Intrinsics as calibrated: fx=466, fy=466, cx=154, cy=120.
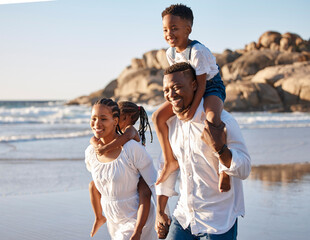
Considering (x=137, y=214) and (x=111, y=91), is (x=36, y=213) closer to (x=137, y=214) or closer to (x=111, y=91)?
(x=137, y=214)

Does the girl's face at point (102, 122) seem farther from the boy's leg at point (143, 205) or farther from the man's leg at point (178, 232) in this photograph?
the man's leg at point (178, 232)

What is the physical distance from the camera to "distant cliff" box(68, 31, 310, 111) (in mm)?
35031

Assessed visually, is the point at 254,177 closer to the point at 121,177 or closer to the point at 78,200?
the point at 78,200

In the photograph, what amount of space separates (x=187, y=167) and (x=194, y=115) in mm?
303

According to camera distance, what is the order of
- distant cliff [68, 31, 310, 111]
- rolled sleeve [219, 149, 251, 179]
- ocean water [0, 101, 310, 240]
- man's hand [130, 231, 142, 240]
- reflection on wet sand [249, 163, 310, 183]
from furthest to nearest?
distant cliff [68, 31, 310, 111]
reflection on wet sand [249, 163, 310, 183]
ocean water [0, 101, 310, 240]
man's hand [130, 231, 142, 240]
rolled sleeve [219, 149, 251, 179]

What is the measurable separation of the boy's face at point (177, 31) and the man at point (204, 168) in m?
0.48

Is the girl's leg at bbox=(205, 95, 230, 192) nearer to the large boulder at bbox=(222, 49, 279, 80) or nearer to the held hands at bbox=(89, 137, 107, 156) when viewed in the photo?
the held hands at bbox=(89, 137, 107, 156)

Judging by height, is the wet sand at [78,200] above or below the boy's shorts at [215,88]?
below

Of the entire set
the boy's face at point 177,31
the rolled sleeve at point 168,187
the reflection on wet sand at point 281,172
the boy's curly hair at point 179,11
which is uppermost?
the boy's curly hair at point 179,11

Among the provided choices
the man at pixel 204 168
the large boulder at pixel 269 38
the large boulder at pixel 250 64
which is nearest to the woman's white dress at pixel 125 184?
the man at pixel 204 168

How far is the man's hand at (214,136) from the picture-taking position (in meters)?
2.42

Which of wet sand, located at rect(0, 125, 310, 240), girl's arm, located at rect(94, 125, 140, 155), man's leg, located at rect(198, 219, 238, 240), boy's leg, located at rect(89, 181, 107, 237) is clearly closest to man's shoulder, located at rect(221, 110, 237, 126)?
man's leg, located at rect(198, 219, 238, 240)

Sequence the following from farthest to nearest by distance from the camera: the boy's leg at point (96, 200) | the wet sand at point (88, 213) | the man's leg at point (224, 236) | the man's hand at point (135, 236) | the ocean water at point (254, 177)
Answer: the ocean water at point (254, 177), the wet sand at point (88, 213), the boy's leg at point (96, 200), the man's hand at point (135, 236), the man's leg at point (224, 236)

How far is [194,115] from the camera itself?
2672 millimetres
